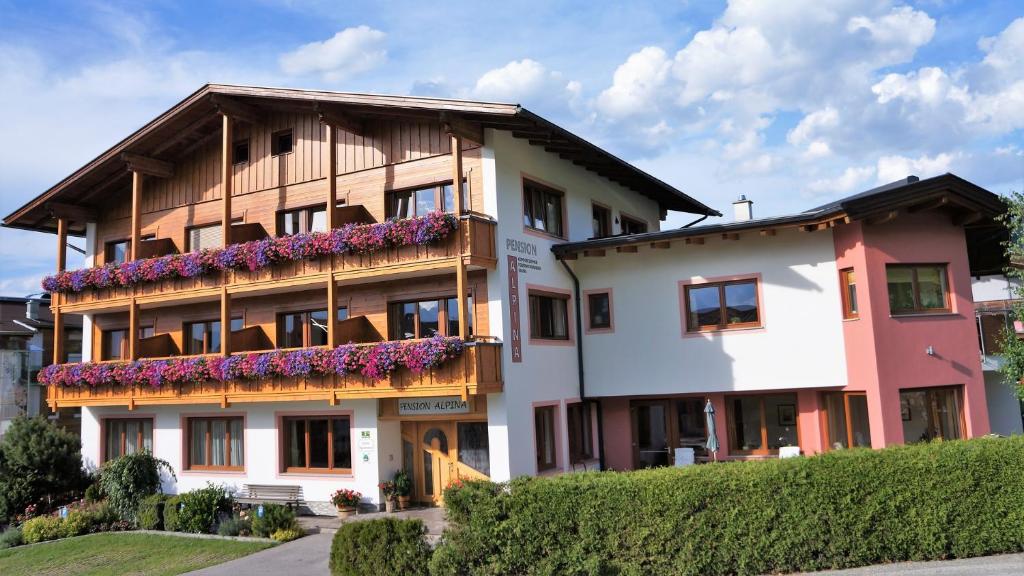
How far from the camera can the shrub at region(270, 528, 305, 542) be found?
53.4 ft

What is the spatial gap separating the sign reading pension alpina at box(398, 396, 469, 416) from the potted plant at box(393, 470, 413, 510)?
1.41 meters

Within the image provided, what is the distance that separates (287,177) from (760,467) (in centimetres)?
1409

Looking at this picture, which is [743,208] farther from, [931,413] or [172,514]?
[172,514]

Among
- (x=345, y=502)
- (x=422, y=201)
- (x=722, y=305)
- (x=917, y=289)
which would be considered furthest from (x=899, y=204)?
(x=345, y=502)

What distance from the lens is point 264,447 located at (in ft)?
66.2

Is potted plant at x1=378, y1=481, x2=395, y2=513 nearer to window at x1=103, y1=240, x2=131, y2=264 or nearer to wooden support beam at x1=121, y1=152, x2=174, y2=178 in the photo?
wooden support beam at x1=121, y1=152, x2=174, y2=178

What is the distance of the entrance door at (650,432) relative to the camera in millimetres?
20000

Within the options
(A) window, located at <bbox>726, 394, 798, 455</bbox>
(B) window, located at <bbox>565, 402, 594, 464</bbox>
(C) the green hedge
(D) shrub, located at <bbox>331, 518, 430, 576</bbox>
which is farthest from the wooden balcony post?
(A) window, located at <bbox>726, 394, 798, 455</bbox>

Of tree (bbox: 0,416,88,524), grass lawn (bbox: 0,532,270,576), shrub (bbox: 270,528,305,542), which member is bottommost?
grass lawn (bbox: 0,532,270,576)

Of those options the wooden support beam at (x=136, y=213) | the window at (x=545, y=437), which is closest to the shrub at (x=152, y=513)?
the wooden support beam at (x=136, y=213)

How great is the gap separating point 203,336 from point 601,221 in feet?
37.1

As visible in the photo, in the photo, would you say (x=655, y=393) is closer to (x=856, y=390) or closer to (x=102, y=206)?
(x=856, y=390)

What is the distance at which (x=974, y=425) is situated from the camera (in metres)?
16.8

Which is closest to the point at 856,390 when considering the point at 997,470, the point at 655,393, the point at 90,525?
the point at 655,393
